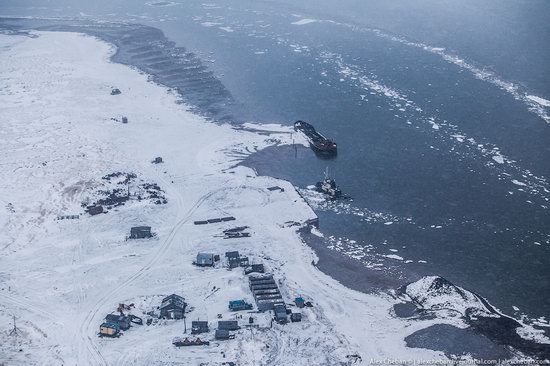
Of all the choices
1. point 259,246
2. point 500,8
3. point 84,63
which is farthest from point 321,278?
point 500,8

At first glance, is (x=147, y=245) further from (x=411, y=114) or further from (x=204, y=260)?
(x=411, y=114)

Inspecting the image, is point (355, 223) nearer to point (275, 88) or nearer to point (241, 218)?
point (241, 218)

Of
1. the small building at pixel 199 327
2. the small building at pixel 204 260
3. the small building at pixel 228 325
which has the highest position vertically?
the small building at pixel 204 260

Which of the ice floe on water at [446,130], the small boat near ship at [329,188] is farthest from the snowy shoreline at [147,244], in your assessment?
the ice floe on water at [446,130]

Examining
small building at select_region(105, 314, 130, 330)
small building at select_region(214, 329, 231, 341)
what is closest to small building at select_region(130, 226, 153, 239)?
small building at select_region(105, 314, 130, 330)

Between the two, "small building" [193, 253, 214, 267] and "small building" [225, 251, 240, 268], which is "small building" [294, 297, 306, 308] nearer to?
"small building" [225, 251, 240, 268]

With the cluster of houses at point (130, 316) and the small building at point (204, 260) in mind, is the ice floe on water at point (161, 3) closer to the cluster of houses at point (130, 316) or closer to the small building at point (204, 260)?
the small building at point (204, 260)

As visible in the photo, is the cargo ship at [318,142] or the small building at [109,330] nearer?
the small building at [109,330]

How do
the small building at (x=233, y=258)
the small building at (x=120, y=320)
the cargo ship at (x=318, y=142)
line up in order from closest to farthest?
the small building at (x=120, y=320)
the small building at (x=233, y=258)
the cargo ship at (x=318, y=142)

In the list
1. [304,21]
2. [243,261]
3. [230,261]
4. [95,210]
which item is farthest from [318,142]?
[304,21]
